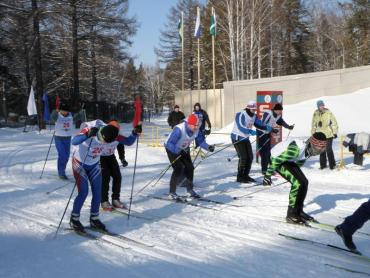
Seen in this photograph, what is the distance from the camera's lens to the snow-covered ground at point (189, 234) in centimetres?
496

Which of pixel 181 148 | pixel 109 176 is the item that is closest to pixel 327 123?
pixel 181 148

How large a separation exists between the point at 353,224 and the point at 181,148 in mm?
3703

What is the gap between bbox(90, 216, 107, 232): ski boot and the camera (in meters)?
6.39

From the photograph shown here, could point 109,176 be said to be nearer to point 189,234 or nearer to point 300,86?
point 189,234

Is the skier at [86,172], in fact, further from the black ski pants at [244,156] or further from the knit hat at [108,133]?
the black ski pants at [244,156]

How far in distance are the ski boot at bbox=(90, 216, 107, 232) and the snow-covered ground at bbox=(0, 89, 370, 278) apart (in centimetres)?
18

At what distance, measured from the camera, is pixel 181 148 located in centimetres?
840

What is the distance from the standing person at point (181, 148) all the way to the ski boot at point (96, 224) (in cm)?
223

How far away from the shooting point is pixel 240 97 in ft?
89.1

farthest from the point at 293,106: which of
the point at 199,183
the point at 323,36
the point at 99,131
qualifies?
the point at 323,36

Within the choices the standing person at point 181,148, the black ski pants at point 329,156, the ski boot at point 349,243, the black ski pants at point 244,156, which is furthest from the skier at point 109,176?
the black ski pants at point 329,156

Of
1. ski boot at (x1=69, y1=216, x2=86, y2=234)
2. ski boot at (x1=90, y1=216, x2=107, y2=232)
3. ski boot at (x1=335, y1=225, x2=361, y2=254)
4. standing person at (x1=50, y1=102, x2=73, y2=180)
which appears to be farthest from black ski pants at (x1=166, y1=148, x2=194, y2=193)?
ski boot at (x1=335, y1=225, x2=361, y2=254)

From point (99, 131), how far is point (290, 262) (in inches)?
113

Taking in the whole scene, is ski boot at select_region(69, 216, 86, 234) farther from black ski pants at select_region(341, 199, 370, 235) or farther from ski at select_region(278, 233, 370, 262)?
black ski pants at select_region(341, 199, 370, 235)
